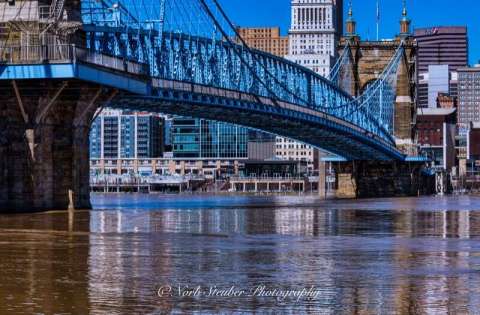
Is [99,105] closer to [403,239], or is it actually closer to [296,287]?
[403,239]

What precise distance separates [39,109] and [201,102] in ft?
111

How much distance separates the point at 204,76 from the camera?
343ft

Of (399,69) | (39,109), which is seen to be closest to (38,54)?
(39,109)

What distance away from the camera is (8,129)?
60406 millimetres

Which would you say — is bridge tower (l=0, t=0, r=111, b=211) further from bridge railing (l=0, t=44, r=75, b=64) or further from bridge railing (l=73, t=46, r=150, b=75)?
bridge railing (l=73, t=46, r=150, b=75)

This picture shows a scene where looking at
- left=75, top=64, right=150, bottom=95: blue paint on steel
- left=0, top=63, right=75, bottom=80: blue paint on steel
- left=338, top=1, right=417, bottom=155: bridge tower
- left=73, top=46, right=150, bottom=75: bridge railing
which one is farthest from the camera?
left=338, top=1, right=417, bottom=155: bridge tower

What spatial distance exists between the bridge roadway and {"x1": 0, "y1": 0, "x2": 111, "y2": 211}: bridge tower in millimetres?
254

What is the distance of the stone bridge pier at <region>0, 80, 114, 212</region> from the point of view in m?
59.9

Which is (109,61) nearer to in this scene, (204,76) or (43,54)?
(43,54)

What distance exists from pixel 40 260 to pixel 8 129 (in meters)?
32.6

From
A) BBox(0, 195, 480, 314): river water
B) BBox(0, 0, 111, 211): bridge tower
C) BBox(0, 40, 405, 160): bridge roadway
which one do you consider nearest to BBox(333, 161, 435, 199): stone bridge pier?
BBox(0, 40, 405, 160): bridge roadway

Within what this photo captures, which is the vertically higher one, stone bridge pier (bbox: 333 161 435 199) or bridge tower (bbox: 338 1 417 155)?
bridge tower (bbox: 338 1 417 155)

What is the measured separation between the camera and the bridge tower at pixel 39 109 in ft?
192

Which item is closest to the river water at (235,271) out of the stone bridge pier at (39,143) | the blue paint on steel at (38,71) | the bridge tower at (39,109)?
the blue paint on steel at (38,71)
